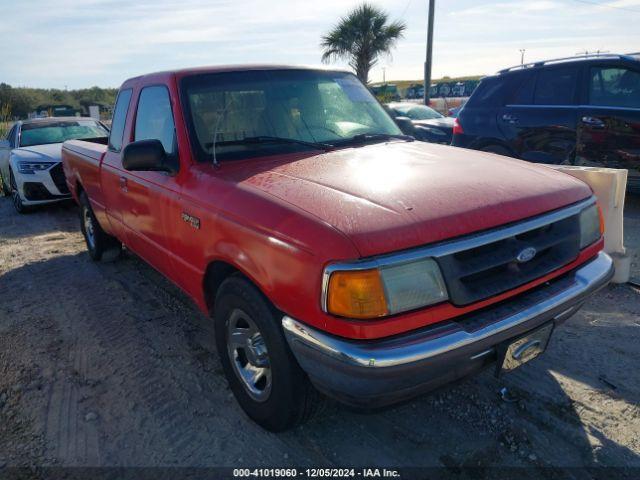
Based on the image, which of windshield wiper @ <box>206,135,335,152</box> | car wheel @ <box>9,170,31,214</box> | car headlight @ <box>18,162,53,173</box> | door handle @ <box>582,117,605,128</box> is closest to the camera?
windshield wiper @ <box>206,135,335,152</box>

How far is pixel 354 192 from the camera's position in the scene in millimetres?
2223

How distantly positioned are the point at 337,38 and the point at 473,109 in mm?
17027

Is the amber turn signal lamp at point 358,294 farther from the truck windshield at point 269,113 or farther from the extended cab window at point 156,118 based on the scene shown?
the extended cab window at point 156,118

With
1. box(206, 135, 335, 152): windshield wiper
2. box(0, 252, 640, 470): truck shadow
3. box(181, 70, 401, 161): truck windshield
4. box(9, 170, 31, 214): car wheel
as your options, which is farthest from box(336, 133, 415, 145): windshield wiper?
box(9, 170, 31, 214): car wheel

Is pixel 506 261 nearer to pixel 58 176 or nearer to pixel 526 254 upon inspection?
pixel 526 254

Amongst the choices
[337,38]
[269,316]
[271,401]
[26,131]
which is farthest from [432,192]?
[337,38]

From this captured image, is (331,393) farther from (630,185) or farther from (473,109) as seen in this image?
(473,109)

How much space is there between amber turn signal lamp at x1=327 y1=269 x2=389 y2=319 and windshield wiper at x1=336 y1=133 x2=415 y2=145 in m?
1.53

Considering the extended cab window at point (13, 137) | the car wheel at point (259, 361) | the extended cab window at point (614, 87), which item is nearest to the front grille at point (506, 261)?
the car wheel at point (259, 361)

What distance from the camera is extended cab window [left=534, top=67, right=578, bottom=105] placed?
237 inches

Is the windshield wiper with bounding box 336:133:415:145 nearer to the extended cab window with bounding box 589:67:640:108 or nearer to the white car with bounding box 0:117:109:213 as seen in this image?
the extended cab window with bounding box 589:67:640:108

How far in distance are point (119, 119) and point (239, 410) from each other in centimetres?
281

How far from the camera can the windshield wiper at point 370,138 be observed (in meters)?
3.24

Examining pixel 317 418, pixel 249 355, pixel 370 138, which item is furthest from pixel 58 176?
pixel 317 418
